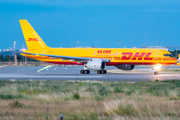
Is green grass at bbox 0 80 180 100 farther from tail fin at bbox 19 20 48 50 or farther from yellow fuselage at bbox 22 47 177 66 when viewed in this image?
tail fin at bbox 19 20 48 50

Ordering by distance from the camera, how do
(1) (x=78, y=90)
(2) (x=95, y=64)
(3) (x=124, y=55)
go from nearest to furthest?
(1) (x=78, y=90) < (2) (x=95, y=64) < (3) (x=124, y=55)

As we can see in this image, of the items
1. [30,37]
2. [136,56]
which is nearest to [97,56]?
[136,56]

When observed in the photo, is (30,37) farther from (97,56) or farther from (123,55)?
(123,55)

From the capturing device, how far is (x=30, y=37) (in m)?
43.2

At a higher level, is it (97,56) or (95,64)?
(97,56)

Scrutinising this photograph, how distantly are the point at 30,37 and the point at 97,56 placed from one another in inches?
431

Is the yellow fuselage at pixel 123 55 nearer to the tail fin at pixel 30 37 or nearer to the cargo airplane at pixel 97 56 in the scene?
the cargo airplane at pixel 97 56

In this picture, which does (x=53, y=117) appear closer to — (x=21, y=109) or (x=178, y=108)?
(x=21, y=109)

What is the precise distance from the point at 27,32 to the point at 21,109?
3267 centimetres

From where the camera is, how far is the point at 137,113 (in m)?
10.7

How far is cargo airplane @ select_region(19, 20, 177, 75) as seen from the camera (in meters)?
38.1

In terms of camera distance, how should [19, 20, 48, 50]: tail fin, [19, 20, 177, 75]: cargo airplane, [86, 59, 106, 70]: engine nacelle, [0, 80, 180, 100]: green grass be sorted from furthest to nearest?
[19, 20, 48, 50]: tail fin
[19, 20, 177, 75]: cargo airplane
[86, 59, 106, 70]: engine nacelle
[0, 80, 180, 100]: green grass

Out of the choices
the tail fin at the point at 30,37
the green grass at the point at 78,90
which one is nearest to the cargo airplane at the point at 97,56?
the tail fin at the point at 30,37

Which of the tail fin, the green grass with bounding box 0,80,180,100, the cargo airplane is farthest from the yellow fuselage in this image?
the green grass with bounding box 0,80,180,100
